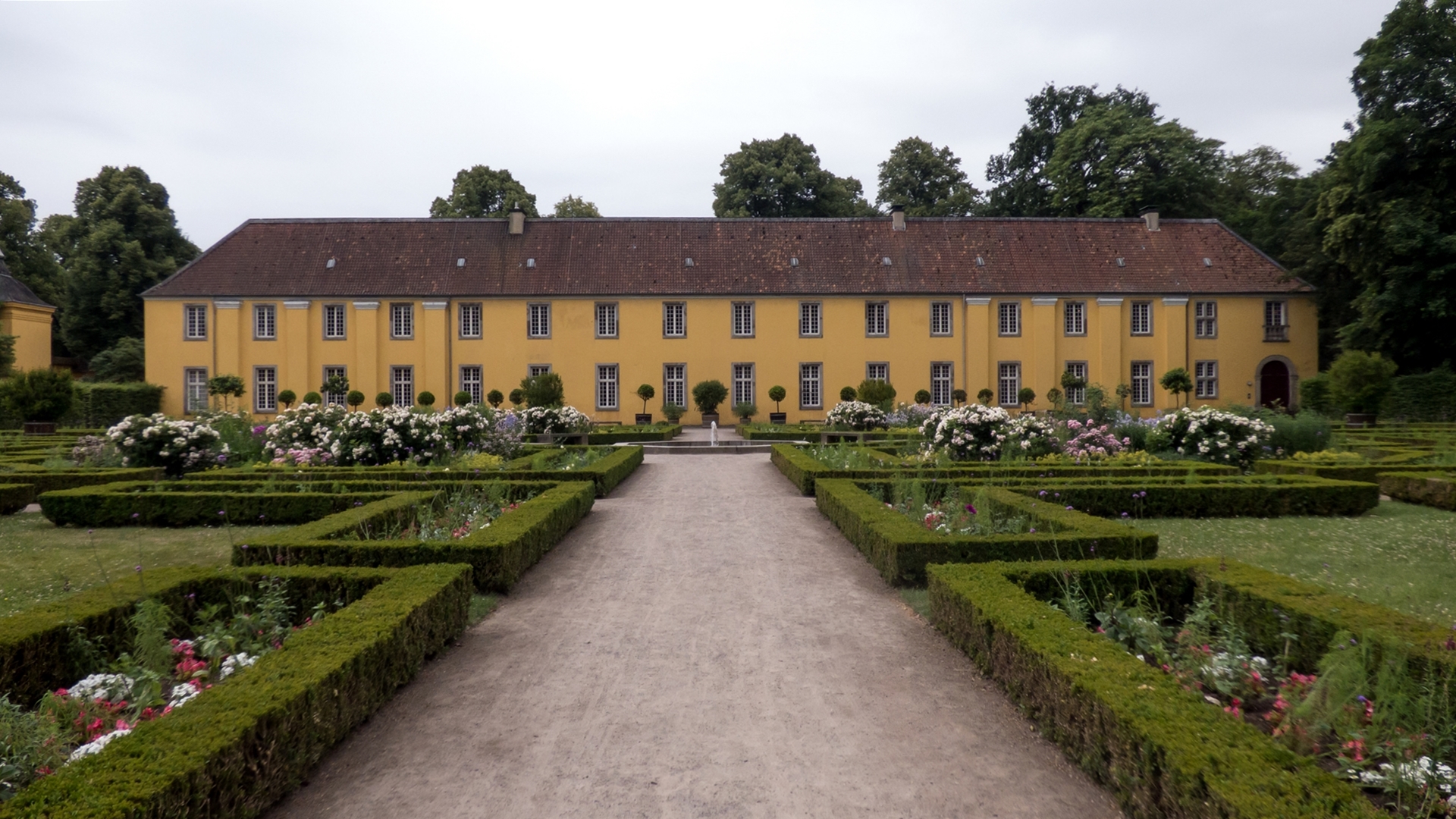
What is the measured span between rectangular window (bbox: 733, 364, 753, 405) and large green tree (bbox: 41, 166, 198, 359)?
978 inches

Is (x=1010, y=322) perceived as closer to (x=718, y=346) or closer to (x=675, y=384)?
(x=718, y=346)

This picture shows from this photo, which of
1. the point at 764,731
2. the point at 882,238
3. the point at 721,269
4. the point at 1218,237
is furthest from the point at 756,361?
the point at 764,731

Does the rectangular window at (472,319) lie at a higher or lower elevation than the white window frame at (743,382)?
higher

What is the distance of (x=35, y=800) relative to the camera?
2.48m

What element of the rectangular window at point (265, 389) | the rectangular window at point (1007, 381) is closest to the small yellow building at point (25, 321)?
the rectangular window at point (265, 389)

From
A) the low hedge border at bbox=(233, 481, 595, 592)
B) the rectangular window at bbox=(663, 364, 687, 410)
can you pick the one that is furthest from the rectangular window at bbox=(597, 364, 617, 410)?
the low hedge border at bbox=(233, 481, 595, 592)

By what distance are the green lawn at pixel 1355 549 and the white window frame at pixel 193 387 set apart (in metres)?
30.0

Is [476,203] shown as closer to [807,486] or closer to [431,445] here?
[431,445]

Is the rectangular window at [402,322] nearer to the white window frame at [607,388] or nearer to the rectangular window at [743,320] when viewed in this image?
the white window frame at [607,388]

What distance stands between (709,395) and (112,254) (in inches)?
1010

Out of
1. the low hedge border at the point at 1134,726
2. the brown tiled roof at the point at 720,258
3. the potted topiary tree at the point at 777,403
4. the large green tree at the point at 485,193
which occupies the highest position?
the large green tree at the point at 485,193

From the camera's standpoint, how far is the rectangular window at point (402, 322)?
29906 mm

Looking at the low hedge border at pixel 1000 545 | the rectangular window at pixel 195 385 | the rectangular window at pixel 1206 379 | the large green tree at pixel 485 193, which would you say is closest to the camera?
the low hedge border at pixel 1000 545

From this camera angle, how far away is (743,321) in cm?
3012
